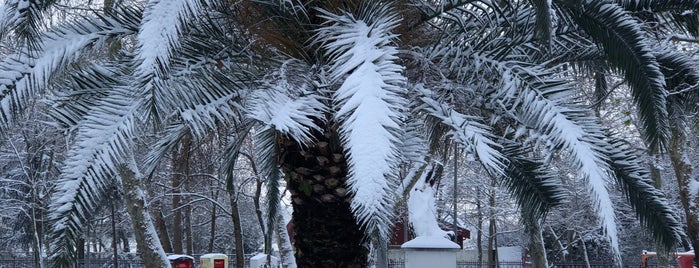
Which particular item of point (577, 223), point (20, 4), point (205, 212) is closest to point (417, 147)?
point (20, 4)

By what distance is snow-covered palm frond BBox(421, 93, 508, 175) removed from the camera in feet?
14.2

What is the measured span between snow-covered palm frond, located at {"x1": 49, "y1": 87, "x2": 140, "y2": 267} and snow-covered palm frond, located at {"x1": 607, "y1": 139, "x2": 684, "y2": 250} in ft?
9.52

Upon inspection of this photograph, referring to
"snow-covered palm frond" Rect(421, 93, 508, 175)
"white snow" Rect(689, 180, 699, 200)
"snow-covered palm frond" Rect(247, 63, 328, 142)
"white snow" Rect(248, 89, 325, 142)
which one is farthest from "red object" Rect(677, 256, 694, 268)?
"white snow" Rect(248, 89, 325, 142)

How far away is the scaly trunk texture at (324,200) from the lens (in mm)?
5656

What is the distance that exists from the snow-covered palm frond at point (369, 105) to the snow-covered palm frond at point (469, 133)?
20.6 inches

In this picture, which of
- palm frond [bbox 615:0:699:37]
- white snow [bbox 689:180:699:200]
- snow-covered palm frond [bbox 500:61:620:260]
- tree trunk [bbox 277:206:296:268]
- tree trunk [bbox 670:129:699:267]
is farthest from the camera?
white snow [bbox 689:180:699:200]

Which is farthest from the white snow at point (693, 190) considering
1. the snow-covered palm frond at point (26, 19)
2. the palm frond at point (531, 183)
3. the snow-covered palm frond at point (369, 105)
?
the snow-covered palm frond at point (26, 19)

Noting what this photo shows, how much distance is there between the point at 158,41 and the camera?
4.17 metres

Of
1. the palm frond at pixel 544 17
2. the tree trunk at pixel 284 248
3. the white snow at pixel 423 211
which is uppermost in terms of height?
the palm frond at pixel 544 17

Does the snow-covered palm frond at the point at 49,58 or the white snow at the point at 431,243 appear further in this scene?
the white snow at the point at 431,243

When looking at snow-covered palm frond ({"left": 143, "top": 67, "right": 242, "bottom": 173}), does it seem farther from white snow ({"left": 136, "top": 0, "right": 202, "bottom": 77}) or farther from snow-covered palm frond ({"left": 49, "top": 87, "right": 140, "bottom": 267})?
white snow ({"left": 136, "top": 0, "right": 202, "bottom": 77})

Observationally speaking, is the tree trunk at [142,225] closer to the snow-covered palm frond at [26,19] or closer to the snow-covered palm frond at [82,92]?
the snow-covered palm frond at [82,92]

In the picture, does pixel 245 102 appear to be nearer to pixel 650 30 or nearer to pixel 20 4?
pixel 20 4

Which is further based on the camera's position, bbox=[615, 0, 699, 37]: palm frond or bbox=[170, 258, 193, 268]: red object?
bbox=[170, 258, 193, 268]: red object
